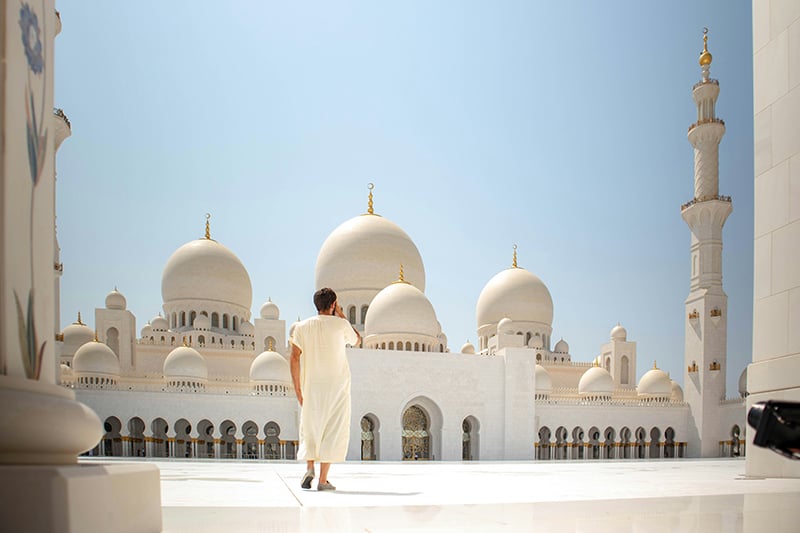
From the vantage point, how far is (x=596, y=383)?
3016cm

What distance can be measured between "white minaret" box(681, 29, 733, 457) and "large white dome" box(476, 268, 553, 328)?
7.90m

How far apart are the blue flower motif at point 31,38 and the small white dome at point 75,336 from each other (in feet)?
95.2

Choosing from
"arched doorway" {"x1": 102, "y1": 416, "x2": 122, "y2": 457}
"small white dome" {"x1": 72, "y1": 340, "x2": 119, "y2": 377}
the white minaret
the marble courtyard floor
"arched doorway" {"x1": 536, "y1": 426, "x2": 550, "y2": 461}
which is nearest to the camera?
the marble courtyard floor

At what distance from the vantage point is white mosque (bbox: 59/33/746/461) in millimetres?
24109

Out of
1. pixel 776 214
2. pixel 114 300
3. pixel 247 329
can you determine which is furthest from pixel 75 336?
pixel 776 214

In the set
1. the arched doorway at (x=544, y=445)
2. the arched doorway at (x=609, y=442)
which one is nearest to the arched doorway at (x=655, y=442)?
the arched doorway at (x=609, y=442)

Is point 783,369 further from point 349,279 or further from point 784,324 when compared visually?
point 349,279

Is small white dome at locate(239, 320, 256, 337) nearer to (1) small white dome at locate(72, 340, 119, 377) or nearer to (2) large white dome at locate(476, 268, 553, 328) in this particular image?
(1) small white dome at locate(72, 340, 119, 377)

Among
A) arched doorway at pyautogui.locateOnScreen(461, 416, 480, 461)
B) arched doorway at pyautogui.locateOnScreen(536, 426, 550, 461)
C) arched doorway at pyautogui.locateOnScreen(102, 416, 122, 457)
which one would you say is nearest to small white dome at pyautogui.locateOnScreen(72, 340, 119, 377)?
arched doorway at pyautogui.locateOnScreen(102, 416, 122, 457)

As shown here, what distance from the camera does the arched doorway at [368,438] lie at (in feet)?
78.4

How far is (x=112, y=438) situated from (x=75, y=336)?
244 inches

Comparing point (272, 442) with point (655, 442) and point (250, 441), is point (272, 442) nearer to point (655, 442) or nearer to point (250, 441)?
point (250, 441)

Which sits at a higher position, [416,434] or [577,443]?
[416,434]

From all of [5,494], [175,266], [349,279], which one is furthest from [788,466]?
[175,266]
